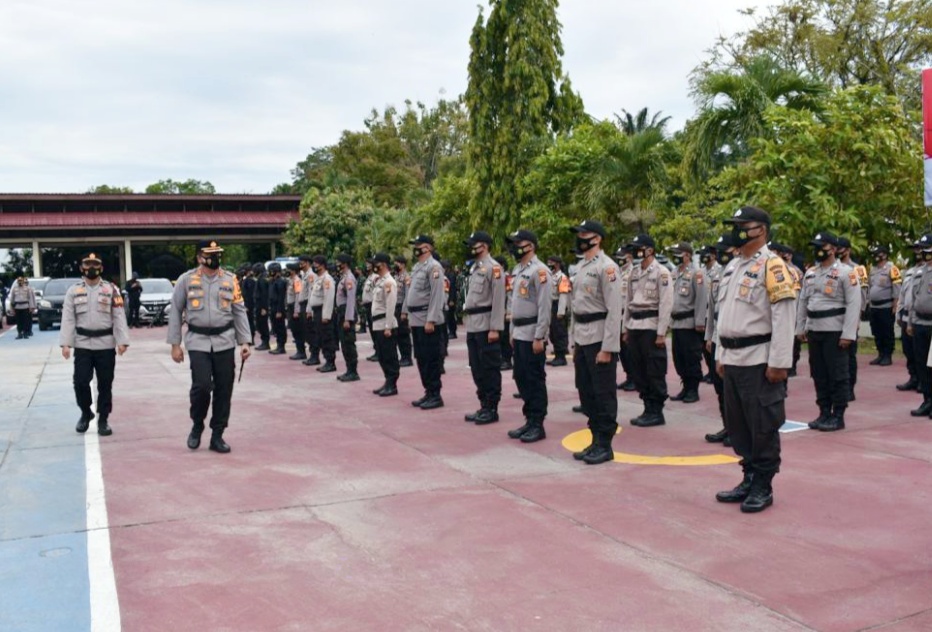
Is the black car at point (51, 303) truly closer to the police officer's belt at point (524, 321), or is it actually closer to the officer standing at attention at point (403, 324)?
the officer standing at attention at point (403, 324)

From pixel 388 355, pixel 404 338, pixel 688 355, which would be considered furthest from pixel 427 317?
pixel 404 338

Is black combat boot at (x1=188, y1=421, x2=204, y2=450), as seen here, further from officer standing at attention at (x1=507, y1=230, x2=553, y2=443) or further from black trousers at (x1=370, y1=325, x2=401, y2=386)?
black trousers at (x1=370, y1=325, x2=401, y2=386)

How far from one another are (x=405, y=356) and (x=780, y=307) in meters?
9.55

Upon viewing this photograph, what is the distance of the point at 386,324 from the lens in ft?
36.5

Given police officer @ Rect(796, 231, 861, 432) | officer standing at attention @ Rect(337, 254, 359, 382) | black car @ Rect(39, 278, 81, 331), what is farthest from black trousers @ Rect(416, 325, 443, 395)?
black car @ Rect(39, 278, 81, 331)

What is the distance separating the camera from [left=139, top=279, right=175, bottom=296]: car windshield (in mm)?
27853

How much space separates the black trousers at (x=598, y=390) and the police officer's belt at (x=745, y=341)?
1.37 metres

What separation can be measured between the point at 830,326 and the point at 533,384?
302cm

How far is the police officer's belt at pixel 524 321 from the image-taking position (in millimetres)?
8398

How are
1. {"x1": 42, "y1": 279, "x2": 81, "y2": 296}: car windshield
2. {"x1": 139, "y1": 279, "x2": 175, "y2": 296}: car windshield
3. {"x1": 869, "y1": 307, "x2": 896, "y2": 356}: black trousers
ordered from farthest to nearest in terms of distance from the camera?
1. {"x1": 139, "y1": 279, "x2": 175, "y2": 296}: car windshield
2. {"x1": 42, "y1": 279, "x2": 81, "y2": 296}: car windshield
3. {"x1": 869, "y1": 307, "x2": 896, "y2": 356}: black trousers

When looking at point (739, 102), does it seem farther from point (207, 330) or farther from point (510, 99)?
point (510, 99)

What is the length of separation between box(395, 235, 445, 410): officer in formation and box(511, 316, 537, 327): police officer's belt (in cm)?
177

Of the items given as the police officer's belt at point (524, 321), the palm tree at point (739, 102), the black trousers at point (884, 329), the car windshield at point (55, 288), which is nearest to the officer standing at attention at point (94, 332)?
the police officer's belt at point (524, 321)

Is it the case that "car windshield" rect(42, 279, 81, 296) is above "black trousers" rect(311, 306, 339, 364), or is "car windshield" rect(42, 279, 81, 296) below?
above
